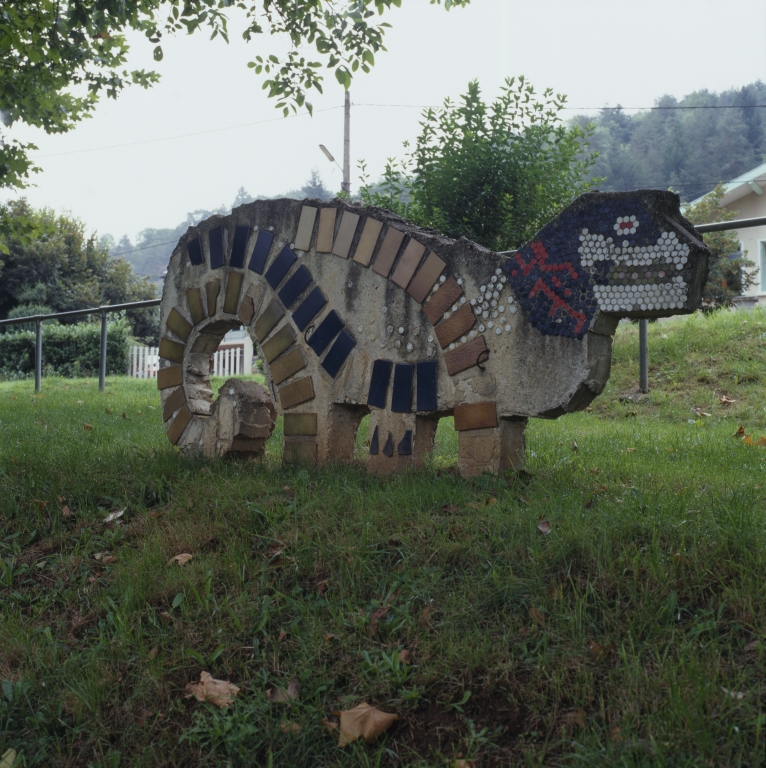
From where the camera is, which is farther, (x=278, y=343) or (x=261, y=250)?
(x=261, y=250)

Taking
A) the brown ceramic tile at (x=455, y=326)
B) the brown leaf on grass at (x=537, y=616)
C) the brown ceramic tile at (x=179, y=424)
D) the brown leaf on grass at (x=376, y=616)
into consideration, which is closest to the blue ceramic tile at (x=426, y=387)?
the brown ceramic tile at (x=455, y=326)

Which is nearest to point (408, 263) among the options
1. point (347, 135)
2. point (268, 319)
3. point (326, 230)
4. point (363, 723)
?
point (326, 230)

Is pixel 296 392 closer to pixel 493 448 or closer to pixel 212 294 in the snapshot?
pixel 212 294

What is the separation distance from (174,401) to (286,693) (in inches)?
114

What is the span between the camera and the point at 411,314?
13.2 ft

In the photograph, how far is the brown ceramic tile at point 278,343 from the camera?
443 centimetres

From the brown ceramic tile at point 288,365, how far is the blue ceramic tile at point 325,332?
0.37ft

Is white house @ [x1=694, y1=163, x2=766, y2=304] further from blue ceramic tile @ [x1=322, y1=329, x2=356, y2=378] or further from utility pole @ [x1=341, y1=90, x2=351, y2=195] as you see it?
blue ceramic tile @ [x1=322, y1=329, x2=356, y2=378]

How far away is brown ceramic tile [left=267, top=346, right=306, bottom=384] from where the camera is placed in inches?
172

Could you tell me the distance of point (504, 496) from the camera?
3.34m

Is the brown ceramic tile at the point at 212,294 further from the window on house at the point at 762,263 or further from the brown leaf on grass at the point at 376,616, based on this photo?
the window on house at the point at 762,263

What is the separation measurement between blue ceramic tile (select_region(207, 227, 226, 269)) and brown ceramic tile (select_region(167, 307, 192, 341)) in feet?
1.32

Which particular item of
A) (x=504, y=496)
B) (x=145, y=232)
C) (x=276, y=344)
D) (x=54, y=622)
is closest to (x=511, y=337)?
(x=504, y=496)

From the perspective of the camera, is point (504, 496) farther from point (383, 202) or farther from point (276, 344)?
point (383, 202)
